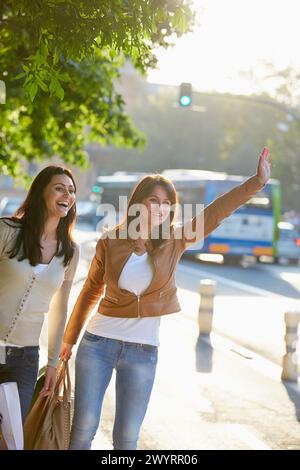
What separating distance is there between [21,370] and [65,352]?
16.9 inches

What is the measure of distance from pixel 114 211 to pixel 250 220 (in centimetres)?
852

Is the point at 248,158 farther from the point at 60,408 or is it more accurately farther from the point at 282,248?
the point at 60,408

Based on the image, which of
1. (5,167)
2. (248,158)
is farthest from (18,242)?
(248,158)

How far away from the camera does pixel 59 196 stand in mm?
4523

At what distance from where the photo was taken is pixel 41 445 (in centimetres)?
429

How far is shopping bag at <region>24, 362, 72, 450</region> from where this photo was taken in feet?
14.1

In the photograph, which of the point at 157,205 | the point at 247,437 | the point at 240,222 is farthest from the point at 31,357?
the point at 240,222

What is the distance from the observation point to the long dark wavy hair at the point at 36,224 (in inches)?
171

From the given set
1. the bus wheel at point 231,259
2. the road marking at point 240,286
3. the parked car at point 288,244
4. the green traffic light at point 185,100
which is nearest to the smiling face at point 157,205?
the road marking at point 240,286

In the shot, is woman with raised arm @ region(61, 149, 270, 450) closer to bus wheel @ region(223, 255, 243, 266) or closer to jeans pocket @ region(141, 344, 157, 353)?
jeans pocket @ region(141, 344, 157, 353)

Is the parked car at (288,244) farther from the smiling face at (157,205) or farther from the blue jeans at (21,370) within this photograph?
the blue jeans at (21,370)

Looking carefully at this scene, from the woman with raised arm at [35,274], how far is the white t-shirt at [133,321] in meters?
0.20

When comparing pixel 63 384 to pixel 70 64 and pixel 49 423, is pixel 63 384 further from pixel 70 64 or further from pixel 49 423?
pixel 70 64

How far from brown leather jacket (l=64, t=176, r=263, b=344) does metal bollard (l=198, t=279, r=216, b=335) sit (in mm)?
8662
